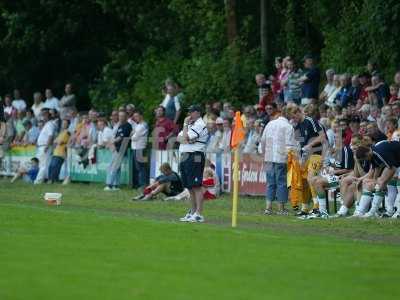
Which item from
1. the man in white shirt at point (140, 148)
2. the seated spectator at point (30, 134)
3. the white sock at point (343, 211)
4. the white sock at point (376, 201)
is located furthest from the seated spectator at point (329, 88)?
the seated spectator at point (30, 134)

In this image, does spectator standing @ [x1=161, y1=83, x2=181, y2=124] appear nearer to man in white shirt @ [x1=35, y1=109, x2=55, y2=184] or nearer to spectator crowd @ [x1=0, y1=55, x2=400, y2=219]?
spectator crowd @ [x1=0, y1=55, x2=400, y2=219]

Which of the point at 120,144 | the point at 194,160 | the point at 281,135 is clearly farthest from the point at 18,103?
the point at 194,160

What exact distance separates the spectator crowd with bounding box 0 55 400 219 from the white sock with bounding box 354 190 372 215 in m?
0.02

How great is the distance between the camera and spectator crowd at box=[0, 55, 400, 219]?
2431cm

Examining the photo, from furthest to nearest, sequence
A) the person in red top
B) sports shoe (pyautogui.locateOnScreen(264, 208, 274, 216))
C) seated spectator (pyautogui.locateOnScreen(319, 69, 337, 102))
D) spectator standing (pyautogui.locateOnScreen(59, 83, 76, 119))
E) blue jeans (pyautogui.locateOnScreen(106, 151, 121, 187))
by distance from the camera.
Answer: spectator standing (pyautogui.locateOnScreen(59, 83, 76, 119)) < blue jeans (pyautogui.locateOnScreen(106, 151, 121, 187)) < the person in red top < seated spectator (pyautogui.locateOnScreen(319, 69, 337, 102)) < sports shoe (pyautogui.locateOnScreen(264, 208, 274, 216))

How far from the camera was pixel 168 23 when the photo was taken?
42.9m

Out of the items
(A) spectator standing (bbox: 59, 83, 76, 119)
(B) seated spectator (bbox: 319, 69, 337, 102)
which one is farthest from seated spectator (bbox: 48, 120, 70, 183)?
(B) seated spectator (bbox: 319, 69, 337, 102)

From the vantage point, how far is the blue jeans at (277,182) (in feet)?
81.5

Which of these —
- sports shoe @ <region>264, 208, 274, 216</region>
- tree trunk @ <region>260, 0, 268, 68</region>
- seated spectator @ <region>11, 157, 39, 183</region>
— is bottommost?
sports shoe @ <region>264, 208, 274, 216</region>

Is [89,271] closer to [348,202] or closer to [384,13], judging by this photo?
[348,202]

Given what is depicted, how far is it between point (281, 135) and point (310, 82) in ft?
21.7

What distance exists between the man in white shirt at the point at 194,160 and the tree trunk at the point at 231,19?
15419 mm

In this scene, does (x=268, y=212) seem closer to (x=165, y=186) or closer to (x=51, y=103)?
(x=165, y=186)

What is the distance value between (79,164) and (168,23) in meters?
7.84
